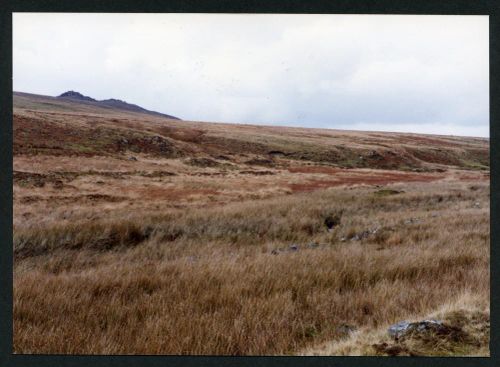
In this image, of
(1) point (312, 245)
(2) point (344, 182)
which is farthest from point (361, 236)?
(2) point (344, 182)

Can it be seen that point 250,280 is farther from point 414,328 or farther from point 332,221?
point 332,221

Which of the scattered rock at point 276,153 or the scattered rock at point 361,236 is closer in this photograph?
the scattered rock at point 361,236

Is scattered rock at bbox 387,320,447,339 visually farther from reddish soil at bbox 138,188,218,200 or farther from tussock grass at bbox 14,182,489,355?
reddish soil at bbox 138,188,218,200

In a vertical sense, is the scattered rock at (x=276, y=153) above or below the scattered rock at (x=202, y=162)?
above

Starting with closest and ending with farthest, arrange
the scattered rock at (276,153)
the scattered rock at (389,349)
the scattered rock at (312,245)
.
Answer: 1. the scattered rock at (389,349)
2. the scattered rock at (312,245)
3. the scattered rock at (276,153)

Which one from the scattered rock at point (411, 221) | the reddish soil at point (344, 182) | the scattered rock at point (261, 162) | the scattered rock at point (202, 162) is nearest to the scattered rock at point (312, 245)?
the scattered rock at point (411, 221)

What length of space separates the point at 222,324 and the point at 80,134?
1637 inches

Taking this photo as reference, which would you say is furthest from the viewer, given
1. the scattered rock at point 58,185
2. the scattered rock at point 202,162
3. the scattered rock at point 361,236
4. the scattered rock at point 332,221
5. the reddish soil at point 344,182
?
the scattered rock at point 202,162

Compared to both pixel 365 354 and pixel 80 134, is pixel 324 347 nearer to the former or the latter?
pixel 365 354

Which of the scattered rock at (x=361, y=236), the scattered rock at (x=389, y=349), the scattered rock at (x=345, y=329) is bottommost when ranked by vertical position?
the scattered rock at (x=389, y=349)

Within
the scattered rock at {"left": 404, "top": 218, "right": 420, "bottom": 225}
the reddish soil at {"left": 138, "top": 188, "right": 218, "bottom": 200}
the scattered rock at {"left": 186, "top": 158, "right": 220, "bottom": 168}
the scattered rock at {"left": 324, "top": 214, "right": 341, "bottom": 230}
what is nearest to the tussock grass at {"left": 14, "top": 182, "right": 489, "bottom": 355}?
the scattered rock at {"left": 404, "top": 218, "right": 420, "bottom": 225}

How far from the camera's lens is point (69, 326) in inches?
165

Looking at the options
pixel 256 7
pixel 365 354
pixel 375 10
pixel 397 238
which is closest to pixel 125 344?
pixel 365 354

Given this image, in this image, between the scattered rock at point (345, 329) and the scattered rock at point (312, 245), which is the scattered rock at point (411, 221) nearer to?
the scattered rock at point (312, 245)
